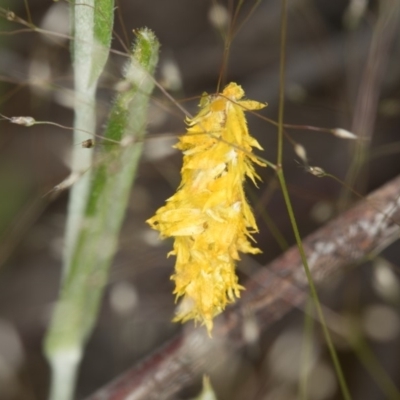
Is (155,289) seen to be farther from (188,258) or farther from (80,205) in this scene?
(188,258)

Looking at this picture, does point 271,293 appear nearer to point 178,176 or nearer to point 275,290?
point 275,290

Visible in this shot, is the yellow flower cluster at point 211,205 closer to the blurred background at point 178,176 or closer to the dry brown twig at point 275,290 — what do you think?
the dry brown twig at point 275,290

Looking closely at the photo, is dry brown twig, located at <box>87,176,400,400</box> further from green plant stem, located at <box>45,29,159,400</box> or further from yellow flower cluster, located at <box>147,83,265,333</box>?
yellow flower cluster, located at <box>147,83,265,333</box>

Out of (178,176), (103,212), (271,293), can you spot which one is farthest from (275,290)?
(178,176)

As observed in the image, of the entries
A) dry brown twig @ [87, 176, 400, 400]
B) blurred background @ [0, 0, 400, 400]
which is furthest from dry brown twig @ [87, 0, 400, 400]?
blurred background @ [0, 0, 400, 400]

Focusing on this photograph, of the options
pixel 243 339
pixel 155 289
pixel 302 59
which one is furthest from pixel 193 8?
pixel 243 339
